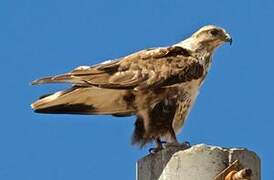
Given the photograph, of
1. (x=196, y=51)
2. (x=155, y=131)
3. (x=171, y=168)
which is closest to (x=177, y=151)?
(x=171, y=168)

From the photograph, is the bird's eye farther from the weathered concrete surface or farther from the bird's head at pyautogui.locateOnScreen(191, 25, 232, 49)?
the weathered concrete surface

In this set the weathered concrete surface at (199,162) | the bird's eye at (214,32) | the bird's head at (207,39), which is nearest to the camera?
the weathered concrete surface at (199,162)

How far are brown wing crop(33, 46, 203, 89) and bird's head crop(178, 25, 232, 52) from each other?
0.87 ft

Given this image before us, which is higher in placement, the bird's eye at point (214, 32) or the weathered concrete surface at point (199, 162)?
the bird's eye at point (214, 32)

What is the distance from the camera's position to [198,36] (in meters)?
9.82

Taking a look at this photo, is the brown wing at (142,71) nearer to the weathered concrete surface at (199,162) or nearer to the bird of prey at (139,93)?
the bird of prey at (139,93)

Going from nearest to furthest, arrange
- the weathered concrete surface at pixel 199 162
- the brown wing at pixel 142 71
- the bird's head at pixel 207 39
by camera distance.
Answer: the weathered concrete surface at pixel 199 162
the brown wing at pixel 142 71
the bird's head at pixel 207 39

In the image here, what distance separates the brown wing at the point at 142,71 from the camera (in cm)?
886

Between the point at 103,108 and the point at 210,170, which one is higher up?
the point at 103,108

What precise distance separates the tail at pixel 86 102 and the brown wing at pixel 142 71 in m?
0.12

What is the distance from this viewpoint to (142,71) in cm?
914

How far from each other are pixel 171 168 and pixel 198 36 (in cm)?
298

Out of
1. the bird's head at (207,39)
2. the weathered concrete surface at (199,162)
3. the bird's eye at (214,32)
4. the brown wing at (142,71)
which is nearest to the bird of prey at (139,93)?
the brown wing at (142,71)

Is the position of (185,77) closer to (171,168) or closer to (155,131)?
(155,131)
